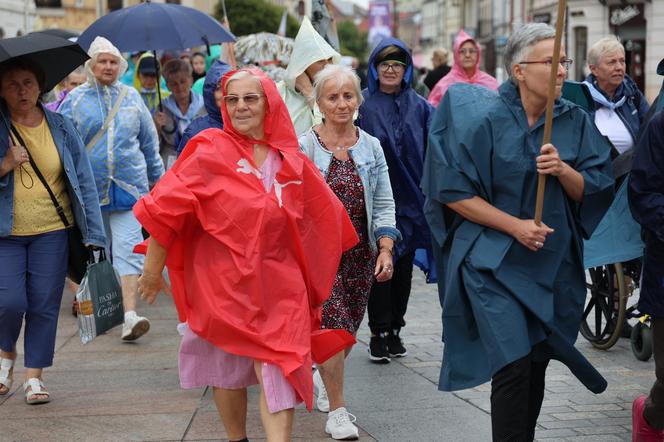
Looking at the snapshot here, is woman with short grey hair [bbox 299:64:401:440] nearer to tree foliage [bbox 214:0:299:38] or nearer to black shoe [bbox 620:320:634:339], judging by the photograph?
black shoe [bbox 620:320:634:339]

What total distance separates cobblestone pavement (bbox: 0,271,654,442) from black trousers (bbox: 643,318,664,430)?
0.66 metres

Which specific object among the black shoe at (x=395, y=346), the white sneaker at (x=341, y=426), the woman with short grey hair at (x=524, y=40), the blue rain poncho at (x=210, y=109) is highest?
the woman with short grey hair at (x=524, y=40)

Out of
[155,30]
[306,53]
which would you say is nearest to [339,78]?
[306,53]

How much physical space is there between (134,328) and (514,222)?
175 inches

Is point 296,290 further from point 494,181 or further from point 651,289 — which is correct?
point 651,289

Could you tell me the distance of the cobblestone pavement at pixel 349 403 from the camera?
5.96 m

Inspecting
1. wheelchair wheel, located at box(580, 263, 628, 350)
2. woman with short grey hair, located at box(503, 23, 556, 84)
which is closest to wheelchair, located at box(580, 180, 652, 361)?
wheelchair wheel, located at box(580, 263, 628, 350)

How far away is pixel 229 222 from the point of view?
16.0 ft

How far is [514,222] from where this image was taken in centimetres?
458

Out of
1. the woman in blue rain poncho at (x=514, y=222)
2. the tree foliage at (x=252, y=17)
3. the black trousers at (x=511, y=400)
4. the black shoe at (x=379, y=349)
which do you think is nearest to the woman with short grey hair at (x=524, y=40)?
the woman in blue rain poncho at (x=514, y=222)

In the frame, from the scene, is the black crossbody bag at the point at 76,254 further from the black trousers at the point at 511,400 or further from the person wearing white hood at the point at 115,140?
the black trousers at the point at 511,400

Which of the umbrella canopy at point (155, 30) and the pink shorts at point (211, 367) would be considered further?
the umbrella canopy at point (155, 30)

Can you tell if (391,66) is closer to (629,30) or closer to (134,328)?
(134,328)

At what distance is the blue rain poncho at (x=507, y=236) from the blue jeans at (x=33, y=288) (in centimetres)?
263
